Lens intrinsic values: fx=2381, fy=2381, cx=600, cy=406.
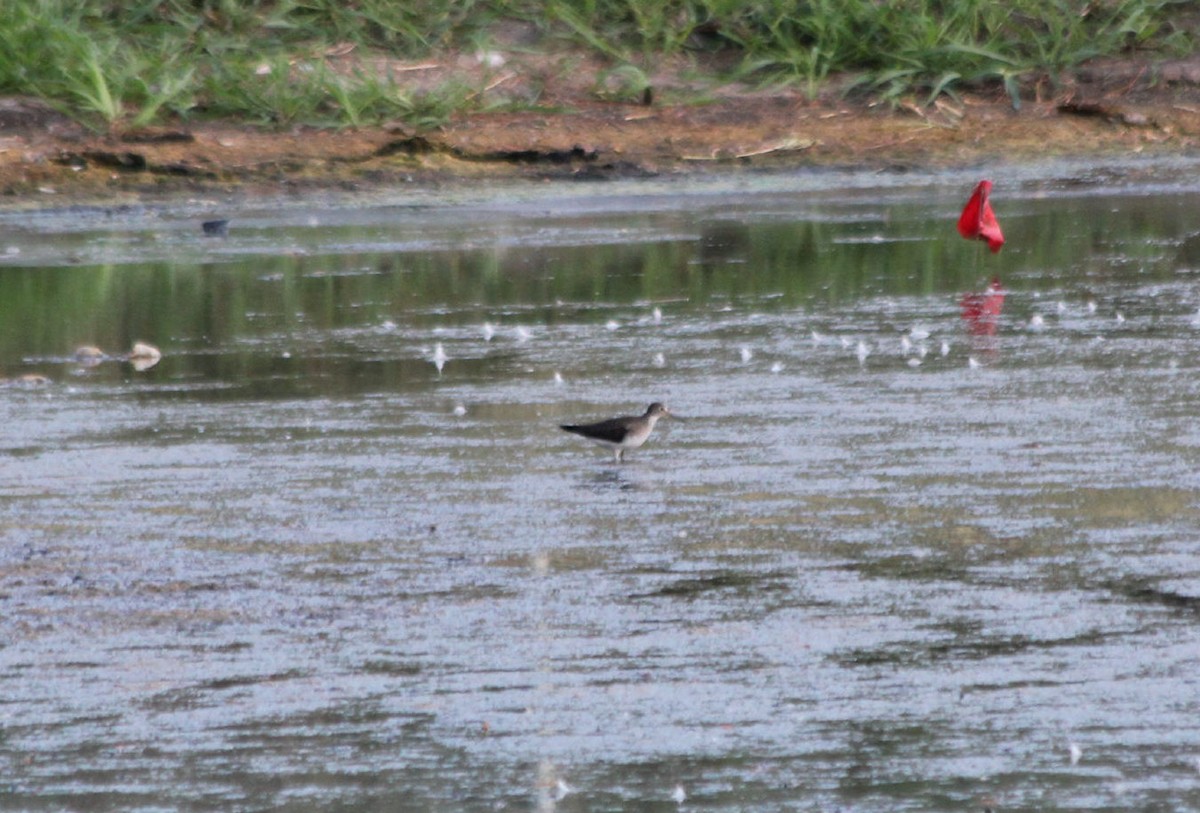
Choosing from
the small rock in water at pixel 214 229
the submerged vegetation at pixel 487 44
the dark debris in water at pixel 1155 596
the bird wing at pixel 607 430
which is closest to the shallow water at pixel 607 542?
the dark debris in water at pixel 1155 596

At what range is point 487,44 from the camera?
19.4 m

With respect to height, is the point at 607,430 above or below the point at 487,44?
below

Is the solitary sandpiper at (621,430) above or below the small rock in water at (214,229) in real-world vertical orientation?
below

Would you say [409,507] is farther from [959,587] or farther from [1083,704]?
[1083,704]

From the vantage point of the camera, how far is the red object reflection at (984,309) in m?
10.9

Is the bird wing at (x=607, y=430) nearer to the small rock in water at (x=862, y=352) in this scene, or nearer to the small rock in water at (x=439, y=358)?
the small rock in water at (x=439, y=358)

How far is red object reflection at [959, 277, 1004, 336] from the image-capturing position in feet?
35.8

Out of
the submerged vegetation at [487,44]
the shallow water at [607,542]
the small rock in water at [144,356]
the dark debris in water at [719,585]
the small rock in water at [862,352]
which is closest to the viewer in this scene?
the shallow water at [607,542]

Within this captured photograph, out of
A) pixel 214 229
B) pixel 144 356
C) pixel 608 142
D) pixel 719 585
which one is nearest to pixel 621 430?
pixel 719 585

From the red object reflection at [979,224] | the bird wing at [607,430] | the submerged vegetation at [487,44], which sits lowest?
the bird wing at [607,430]

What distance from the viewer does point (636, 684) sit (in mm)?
5477

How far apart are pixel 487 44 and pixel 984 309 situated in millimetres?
8720

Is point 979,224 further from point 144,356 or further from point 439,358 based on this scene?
point 144,356

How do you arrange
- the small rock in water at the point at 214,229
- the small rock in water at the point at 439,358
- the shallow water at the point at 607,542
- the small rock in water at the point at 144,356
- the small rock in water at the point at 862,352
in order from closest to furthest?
1. the shallow water at the point at 607,542
2. the small rock in water at the point at 862,352
3. the small rock in water at the point at 439,358
4. the small rock in water at the point at 144,356
5. the small rock in water at the point at 214,229
